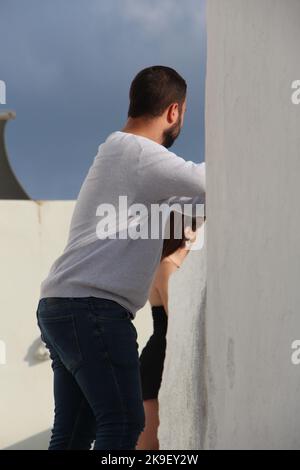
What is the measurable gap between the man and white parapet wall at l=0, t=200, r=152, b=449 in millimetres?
3786

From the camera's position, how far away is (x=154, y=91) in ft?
7.11

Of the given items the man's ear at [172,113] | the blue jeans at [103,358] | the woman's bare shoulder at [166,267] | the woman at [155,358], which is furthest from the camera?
the woman's bare shoulder at [166,267]

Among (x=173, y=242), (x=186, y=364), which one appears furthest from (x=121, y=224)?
(x=173, y=242)

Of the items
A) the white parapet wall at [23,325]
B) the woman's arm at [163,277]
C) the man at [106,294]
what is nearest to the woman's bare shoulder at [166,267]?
the woman's arm at [163,277]

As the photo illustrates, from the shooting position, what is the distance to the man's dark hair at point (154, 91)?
7.09 feet

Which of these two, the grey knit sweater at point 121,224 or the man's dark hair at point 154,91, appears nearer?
the grey knit sweater at point 121,224

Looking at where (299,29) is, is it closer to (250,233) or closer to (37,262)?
(250,233)

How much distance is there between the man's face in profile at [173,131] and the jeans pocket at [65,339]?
0.60 meters

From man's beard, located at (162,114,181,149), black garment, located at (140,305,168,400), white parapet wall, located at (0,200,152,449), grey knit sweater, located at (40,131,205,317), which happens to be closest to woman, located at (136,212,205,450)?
black garment, located at (140,305,168,400)

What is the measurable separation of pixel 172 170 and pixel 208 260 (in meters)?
0.41

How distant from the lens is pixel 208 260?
2.28 meters

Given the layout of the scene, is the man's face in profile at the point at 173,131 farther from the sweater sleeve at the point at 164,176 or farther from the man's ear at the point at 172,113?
the sweater sleeve at the point at 164,176

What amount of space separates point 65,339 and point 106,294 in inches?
6.3

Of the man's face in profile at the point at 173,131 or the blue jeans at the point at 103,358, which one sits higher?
the man's face in profile at the point at 173,131
